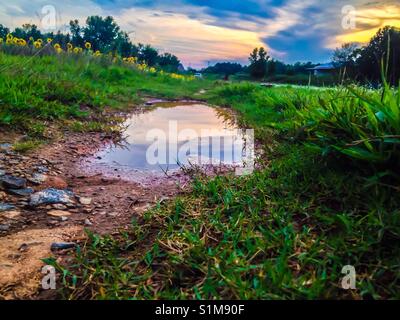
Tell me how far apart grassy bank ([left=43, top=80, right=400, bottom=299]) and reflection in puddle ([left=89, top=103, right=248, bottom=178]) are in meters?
0.86

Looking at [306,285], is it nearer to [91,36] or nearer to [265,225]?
[265,225]

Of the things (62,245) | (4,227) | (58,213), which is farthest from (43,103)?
(62,245)

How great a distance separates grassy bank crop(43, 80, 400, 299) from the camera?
1.26 metres

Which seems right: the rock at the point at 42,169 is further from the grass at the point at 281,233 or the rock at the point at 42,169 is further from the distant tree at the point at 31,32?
the distant tree at the point at 31,32

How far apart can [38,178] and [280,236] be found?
6.38 feet

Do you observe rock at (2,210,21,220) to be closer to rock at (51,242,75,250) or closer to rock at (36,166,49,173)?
rock at (51,242,75,250)

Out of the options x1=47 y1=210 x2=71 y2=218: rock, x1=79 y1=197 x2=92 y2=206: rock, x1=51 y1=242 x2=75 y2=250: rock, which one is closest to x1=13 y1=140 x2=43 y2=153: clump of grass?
x1=79 y1=197 x2=92 y2=206: rock

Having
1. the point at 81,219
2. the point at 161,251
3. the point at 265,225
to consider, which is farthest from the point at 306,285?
the point at 81,219

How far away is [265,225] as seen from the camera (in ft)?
5.67

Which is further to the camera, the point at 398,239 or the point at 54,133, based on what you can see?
the point at 54,133

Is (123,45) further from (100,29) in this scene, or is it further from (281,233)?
(281,233)

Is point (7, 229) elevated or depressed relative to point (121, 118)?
depressed
